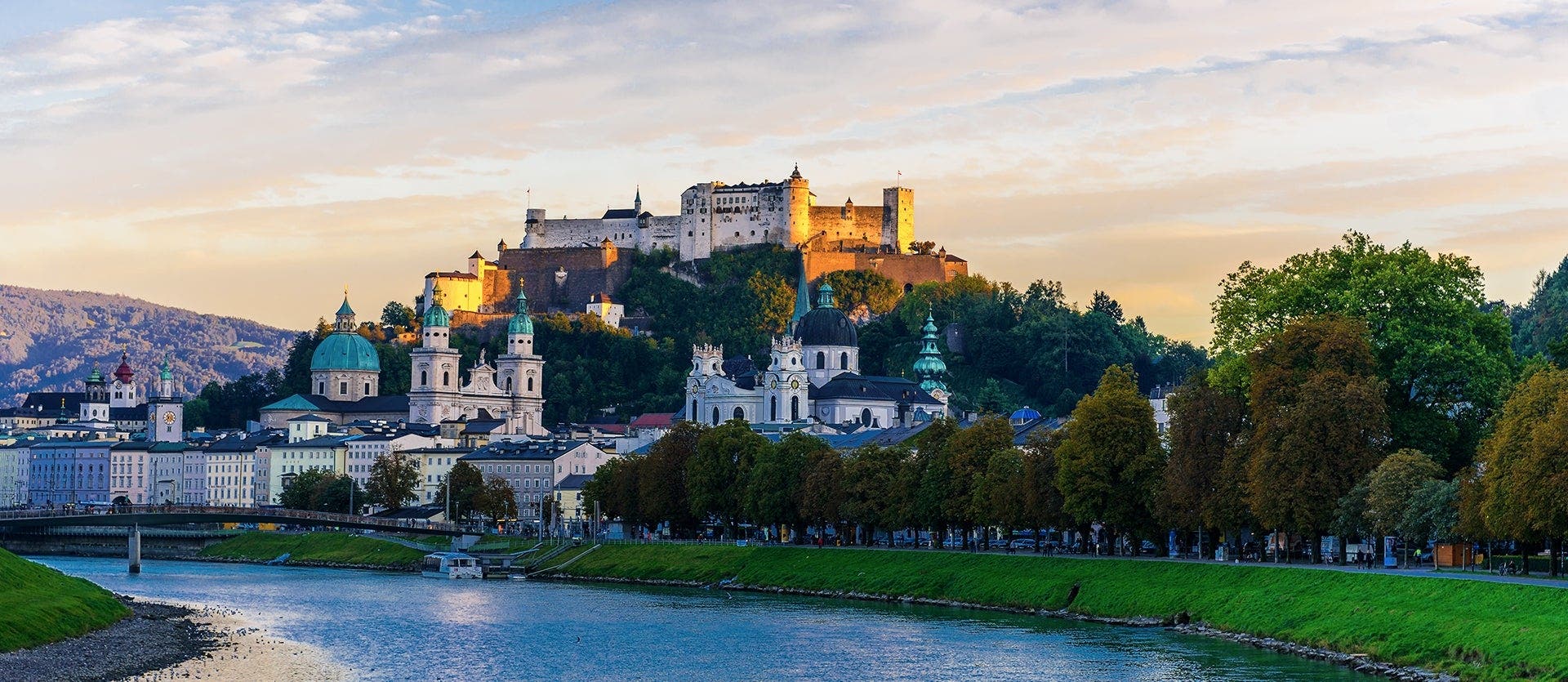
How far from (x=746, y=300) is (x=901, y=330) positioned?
47.8 feet

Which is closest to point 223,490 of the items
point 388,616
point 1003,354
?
point 1003,354

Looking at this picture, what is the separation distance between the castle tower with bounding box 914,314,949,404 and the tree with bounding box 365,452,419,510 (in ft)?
122

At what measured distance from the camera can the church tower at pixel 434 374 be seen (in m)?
181

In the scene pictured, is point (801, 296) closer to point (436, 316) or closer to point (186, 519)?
point (436, 316)

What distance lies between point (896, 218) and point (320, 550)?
87249mm

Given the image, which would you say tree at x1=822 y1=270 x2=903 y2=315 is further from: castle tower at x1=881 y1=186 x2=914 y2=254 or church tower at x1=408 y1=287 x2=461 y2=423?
church tower at x1=408 y1=287 x2=461 y2=423

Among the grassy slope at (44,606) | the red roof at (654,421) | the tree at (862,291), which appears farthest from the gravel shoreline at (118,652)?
the tree at (862,291)

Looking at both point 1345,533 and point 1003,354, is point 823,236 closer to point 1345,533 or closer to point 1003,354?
point 1003,354

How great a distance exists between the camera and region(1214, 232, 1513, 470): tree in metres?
67.3

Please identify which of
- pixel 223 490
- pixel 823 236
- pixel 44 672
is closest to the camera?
pixel 44 672

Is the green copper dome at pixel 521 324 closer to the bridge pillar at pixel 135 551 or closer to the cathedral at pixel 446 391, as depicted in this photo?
the cathedral at pixel 446 391

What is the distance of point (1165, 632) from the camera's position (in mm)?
61688

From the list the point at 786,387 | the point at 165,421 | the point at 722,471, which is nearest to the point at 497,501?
the point at 722,471

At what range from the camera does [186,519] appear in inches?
4158
